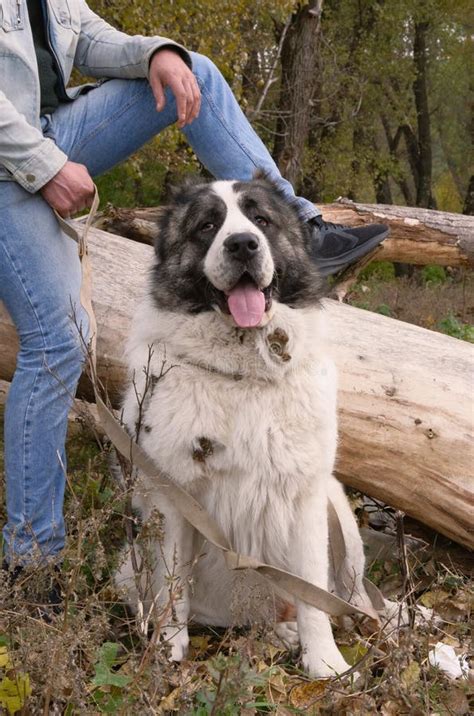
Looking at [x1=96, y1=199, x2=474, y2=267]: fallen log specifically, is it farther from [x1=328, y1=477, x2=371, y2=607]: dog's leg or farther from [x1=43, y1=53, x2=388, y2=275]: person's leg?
[x1=328, y1=477, x2=371, y2=607]: dog's leg

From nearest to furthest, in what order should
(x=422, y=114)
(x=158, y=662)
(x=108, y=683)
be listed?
1. (x=158, y=662)
2. (x=108, y=683)
3. (x=422, y=114)

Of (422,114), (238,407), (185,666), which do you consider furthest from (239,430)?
(422,114)

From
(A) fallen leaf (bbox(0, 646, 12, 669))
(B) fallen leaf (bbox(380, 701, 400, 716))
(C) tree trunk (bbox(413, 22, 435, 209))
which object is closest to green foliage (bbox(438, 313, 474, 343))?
(B) fallen leaf (bbox(380, 701, 400, 716))

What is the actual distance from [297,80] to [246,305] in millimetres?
11005

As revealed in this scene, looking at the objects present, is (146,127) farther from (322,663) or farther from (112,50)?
(322,663)

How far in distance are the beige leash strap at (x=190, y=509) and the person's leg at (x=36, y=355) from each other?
12 cm

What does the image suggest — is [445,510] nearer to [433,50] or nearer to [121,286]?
[121,286]

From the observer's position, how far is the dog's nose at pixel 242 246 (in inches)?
116

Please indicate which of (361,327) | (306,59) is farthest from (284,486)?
(306,59)

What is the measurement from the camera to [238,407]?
309 cm

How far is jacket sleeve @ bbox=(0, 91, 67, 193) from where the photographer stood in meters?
2.88

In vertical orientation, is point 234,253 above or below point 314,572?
above

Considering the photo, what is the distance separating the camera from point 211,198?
3230mm

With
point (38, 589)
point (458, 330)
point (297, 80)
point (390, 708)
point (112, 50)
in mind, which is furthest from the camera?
point (297, 80)
